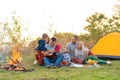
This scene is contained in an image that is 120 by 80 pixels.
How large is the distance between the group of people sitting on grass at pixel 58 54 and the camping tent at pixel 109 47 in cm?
178

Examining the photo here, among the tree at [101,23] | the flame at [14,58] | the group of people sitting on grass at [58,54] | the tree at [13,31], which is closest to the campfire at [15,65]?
the flame at [14,58]

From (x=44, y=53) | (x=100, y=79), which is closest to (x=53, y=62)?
(x=44, y=53)

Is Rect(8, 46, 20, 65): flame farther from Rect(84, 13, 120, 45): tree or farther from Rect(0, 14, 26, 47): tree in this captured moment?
Rect(84, 13, 120, 45): tree

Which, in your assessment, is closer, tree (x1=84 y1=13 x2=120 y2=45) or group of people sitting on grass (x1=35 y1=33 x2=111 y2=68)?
group of people sitting on grass (x1=35 y1=33 x2=111 y2=68)

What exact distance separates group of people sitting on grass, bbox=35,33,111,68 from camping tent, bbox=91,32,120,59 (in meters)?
1.78

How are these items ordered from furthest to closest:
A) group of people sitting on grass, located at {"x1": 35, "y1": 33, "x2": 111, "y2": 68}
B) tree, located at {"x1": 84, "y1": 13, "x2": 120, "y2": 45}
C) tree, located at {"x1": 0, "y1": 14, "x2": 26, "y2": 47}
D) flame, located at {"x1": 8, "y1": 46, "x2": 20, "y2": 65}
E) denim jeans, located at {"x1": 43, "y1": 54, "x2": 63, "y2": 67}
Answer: tree, located at {"x1": 84, "y1": 13, "x2": 120, "y2": 45} → tree, located at {"x1": 0, "y1": 14, "x2": 26, "y2": 47} → group of people sitting on grass, located at {"x1": 35, "y1": 33, "x2": 111, "y2": 68} → denim jeans, located at {"x1": 43, "y1": 54, "x2": 63, "y2": 67} → flame, located at {"x1": 8, "y1": 46, "x2": 20, "y2": 65}

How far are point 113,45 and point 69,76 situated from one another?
5.36 m

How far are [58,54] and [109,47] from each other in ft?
11.0

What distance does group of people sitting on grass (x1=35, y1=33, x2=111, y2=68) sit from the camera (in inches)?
369

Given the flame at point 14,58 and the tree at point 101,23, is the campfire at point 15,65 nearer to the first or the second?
the flame at point 14,58

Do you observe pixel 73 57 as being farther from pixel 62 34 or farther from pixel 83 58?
pixel 62 34

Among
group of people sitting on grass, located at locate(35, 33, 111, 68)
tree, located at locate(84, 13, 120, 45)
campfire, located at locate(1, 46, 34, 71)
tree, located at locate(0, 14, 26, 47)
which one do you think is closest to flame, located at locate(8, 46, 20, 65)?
campfire, located at locate(1, 46, 34, 71)

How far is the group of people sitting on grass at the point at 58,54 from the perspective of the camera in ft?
30.7

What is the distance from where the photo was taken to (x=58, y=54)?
9.45m
